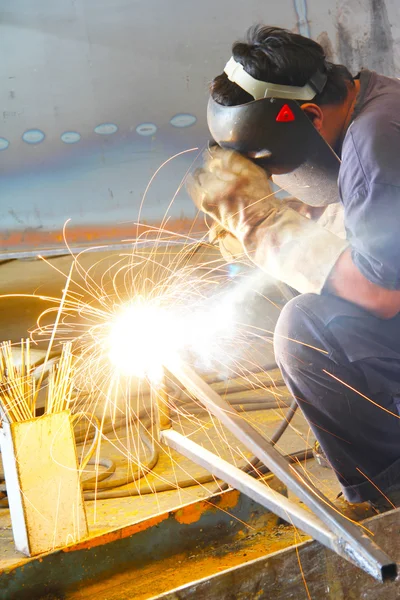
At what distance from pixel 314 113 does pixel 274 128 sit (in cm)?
12

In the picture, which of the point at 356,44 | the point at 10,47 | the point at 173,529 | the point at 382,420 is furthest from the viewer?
the point at 356,44

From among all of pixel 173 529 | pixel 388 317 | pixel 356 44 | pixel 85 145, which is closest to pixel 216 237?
pixel 388 317

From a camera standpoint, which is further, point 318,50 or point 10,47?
point 10,47

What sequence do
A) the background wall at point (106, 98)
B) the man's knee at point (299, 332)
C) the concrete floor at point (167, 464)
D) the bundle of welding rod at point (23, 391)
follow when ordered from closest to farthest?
the bundle of welding rod at point (23, 391)
the man's knee at point (299, 332)
the concrete floor at point (167, 464)
the background wall at point (106, 98)

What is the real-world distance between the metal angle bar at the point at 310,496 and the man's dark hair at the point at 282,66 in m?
0.75

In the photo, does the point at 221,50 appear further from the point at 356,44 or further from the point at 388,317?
the point at 388,317

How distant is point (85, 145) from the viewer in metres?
3.32

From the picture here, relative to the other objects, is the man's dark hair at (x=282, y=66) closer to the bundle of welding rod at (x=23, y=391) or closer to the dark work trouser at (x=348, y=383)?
the dark work trouser at (x=348, y=383)

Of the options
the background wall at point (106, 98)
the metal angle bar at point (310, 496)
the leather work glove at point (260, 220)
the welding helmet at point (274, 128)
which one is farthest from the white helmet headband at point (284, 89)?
the background wall at point (106, 98)

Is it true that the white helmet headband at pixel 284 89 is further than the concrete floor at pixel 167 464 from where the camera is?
No

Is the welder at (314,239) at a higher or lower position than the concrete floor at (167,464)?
higher

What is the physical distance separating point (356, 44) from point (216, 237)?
1.94 meters

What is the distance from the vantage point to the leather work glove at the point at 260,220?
1.79m

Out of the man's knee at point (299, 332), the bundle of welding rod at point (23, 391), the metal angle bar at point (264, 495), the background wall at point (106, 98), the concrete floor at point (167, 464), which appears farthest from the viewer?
the background wall at point (106, 98)
